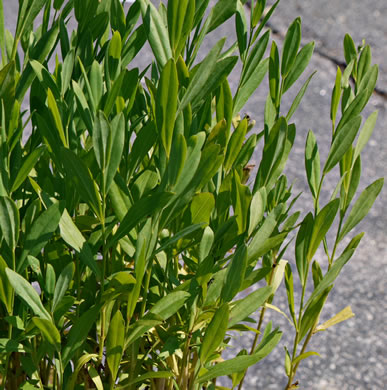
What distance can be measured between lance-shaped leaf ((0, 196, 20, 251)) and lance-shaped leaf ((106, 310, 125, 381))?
108 millimetres

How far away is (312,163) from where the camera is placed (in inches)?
34.5

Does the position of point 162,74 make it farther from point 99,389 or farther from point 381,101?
point 381,101

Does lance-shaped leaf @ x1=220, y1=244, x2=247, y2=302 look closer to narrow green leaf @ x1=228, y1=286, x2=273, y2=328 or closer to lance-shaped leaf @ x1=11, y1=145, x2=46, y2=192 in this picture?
narrow green leaf @ x1=228, y1=286, x2=273, y2=328

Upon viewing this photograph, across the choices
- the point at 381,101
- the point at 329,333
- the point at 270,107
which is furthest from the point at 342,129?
the point at 381,101

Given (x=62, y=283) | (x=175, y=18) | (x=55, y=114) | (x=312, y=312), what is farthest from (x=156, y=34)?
(x=312, y=312)

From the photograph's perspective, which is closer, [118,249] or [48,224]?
[48,224]

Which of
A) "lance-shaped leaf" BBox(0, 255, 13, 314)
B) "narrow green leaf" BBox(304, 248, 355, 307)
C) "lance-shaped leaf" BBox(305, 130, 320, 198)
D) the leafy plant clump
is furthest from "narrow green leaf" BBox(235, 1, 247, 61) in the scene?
"lance-shaped leaf" BBox(0, 255, 13, 314)

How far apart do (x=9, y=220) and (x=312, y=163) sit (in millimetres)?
368

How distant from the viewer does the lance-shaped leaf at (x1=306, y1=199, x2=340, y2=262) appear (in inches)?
29.8

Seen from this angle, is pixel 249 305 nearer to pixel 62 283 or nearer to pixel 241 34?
pixel 62 283

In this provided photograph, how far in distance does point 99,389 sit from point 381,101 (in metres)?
2.21

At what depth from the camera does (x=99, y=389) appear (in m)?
0.74

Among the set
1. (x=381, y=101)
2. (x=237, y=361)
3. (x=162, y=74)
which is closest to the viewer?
(x=162, y=74)

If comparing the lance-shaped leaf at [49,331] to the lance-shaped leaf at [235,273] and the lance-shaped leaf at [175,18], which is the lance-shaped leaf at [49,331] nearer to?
the lance-shaped leaf at [235,273]
